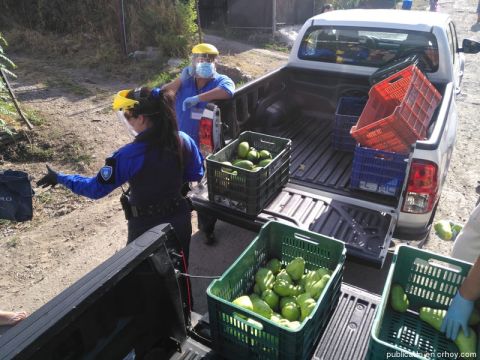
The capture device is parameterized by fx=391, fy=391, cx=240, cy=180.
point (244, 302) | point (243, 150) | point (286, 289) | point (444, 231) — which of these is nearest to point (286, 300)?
point (286, 289)

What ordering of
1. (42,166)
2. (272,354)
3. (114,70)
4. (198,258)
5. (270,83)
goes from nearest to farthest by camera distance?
(272,354) → (198,258) → (270,83) → (42,166) → (114,70)

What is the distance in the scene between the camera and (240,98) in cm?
445

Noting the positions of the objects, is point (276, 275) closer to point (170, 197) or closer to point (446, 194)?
point (170, 197)

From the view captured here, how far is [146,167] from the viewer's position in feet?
8.95

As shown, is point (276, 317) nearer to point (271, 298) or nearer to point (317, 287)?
point (271, 298)

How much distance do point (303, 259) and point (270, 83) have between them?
306cm

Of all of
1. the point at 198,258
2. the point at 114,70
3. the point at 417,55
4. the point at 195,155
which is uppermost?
the point at 417,55

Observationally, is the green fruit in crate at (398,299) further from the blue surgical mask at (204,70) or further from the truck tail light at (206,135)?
the blue surgical mask at (204,70)

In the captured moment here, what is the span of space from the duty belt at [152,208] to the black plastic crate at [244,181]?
2.34ft

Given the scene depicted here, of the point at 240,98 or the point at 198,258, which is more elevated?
the point at 240,98

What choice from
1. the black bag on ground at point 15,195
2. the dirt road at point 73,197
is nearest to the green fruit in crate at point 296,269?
the dirt road at point 73,197

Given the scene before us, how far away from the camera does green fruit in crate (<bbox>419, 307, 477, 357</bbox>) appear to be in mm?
2135

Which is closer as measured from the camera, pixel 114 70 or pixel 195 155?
pixel 195 155

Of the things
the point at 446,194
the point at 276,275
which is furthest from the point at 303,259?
the point at 446,194
